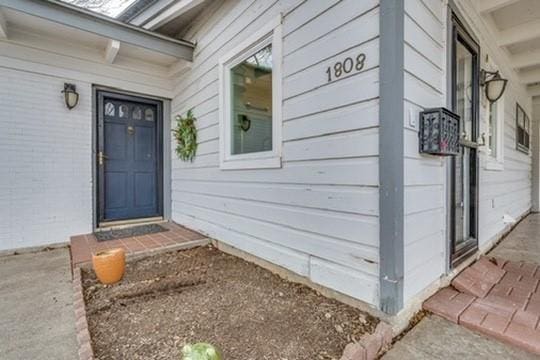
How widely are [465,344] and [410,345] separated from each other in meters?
0.27

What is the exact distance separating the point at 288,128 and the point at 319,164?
0.45 m

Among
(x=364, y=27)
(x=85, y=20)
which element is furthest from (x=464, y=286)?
(x=85, y=20)

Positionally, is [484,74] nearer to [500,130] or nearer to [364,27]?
[500,130]

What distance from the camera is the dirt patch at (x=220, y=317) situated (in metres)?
1.39

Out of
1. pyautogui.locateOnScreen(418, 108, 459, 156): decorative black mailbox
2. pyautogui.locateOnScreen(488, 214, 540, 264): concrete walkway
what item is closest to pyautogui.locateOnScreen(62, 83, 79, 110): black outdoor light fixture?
pyautogui.locateOnScreen(418, 108, 459, 156): decorative black mailbox

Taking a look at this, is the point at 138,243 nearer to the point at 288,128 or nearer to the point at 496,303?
the point at 288,128

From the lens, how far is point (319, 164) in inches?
76.1

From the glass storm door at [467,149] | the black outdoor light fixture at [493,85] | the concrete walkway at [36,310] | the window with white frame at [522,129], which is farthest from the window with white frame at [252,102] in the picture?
the window with white frame at [522,129]

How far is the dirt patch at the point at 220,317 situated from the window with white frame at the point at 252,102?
3.42ft

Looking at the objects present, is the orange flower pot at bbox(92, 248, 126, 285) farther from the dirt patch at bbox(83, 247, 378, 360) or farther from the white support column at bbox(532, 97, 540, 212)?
the white support column at bbox(532, 97, 540, 212)

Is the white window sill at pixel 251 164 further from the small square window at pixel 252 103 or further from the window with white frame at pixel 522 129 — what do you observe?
the window with white frame at pixel 522 129

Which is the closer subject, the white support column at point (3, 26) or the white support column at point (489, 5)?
the white support column at point (489, 5)

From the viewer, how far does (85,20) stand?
2.96m

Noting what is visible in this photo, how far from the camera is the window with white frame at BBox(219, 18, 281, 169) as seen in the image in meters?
2.33
